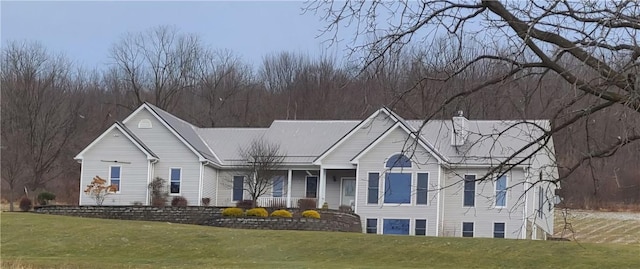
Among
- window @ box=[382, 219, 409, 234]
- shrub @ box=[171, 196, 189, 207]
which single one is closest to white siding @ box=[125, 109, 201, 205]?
shrub @ box=[171, 196, 189, 207]

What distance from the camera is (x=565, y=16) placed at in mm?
8680

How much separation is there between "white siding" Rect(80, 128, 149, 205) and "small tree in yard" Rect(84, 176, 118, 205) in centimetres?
23

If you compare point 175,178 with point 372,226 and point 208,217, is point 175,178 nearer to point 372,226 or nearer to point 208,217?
point 208,217

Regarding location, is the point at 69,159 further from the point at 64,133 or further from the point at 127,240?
the point at 127,240

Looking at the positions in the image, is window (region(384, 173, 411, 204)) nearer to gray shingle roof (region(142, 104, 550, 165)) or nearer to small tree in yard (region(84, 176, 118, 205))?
gray shingle roof (region(142, 104, 550, 165))

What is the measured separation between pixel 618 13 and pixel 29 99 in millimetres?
58143

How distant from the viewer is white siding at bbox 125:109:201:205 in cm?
3828

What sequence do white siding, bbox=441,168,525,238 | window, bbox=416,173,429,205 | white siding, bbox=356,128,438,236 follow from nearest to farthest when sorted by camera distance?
white siding, bbox=441,168,525,238, white siding, bbox=356,128,438,236, window, bbox=416,173,429,205

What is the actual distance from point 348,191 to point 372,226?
10.6 feet

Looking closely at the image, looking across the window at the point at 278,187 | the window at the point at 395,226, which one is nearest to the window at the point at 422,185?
the window at the point at 395,226

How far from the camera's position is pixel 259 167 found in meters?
37.2

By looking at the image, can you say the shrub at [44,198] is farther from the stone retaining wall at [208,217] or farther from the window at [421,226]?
the window at [421,226]

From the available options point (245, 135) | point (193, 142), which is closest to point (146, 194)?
point (193, 142)

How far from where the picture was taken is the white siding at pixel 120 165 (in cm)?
3800
